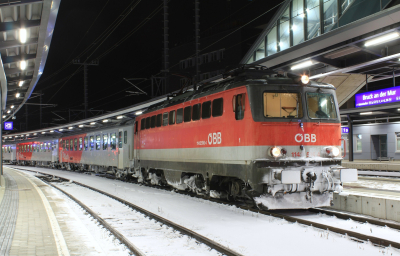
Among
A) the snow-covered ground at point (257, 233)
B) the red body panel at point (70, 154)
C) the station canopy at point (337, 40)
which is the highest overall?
the station canopy at point (337, 40)

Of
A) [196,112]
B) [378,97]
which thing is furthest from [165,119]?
[378,97]

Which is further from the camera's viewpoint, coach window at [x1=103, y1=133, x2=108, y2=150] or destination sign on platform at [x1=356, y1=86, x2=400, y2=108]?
coach window at [x1=103, y1=133, x2=108, y2=150]

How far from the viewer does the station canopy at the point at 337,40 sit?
1240 centimetres

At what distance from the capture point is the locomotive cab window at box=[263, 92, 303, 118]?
9703mm

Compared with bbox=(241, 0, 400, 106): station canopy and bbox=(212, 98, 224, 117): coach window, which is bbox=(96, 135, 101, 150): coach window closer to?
bbox=(241, 0, 400, 106): station canopy

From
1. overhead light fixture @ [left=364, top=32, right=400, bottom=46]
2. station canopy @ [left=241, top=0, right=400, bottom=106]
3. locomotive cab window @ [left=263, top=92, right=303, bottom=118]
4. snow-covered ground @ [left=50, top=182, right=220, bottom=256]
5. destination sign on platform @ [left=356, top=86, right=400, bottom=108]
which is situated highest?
station canopy @ [left=241, top=0, right=400, bottom=106]

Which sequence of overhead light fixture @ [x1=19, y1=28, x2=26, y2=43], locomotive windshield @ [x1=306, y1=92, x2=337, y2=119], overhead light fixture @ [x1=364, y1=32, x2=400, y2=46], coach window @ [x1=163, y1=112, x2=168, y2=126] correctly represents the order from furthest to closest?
coach window @ [x1=163, y1=112, x2=168, y2=126], overhead light fixture @ [x1=364, y1=32, x2=400, y2=46], overhead light fixture @ [x1=19, y1=28, x2=26, y2=43], locomotive windshield @ [x1=306, y1=92, x2=337, y2=119]

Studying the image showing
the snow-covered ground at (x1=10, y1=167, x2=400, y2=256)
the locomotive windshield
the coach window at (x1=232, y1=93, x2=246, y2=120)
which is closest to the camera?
the snow-covered ground at (x1=10, y1=167, x2=400, y2=256)

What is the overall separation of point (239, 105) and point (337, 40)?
590cm

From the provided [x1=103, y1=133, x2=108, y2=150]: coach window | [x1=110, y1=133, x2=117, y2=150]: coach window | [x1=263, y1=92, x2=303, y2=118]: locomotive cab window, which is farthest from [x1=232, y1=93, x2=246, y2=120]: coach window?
[x1=103, y1=133, x2=108, y2=150]: coach window

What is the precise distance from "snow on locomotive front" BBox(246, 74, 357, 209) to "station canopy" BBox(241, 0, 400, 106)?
3.73 m

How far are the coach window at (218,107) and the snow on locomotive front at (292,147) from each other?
49.0 inches

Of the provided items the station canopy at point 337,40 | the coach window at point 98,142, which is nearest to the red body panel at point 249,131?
the station canopy at point 337,40

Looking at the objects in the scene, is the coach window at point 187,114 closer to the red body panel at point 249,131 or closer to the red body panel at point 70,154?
the red body panel at point 249,131
